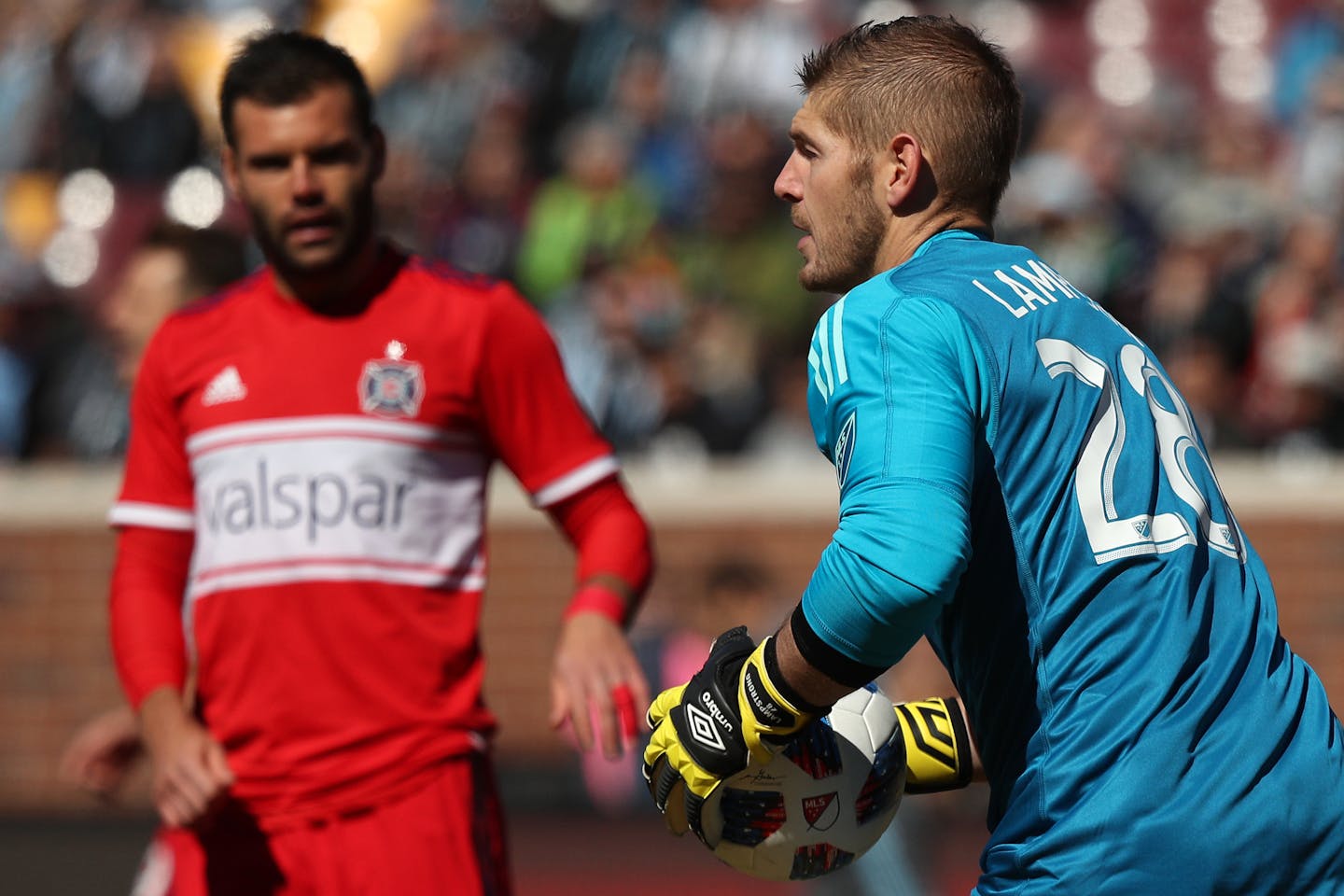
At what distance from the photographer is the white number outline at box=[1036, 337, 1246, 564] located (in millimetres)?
2664

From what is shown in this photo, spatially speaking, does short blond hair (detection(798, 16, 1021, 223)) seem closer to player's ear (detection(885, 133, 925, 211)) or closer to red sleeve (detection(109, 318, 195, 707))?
player's ear (detection(885, 133, 925, 211))

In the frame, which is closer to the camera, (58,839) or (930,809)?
(930,809)

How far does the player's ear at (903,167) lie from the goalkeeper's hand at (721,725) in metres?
0.74

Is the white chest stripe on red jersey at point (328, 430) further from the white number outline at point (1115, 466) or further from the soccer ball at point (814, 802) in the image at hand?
the white number outline at point (1115, 466)

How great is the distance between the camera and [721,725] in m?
2.76

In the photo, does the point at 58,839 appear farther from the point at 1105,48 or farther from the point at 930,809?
the point at 1105,48

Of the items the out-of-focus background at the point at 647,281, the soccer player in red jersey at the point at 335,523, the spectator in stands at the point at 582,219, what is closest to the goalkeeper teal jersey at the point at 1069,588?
the soccer player in red jersey at the point at 335,523

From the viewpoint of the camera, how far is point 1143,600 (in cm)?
265

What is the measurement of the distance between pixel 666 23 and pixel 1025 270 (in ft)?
36.0

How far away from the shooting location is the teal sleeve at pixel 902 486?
8.24 ft

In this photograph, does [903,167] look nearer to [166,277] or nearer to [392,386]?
[392,386]

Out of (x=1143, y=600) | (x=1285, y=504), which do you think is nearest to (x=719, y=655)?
(x=1143, y=600)

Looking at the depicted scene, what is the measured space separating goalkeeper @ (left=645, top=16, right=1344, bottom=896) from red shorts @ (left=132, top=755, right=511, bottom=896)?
3.72 feet

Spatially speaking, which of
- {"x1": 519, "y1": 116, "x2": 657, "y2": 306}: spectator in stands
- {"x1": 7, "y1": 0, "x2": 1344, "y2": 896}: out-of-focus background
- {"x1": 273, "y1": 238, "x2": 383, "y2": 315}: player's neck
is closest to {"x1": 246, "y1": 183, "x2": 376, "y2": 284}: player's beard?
{"x1": 273, "y1": 238, "x2": 383, "y2": 315}: player's neck
